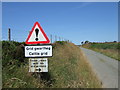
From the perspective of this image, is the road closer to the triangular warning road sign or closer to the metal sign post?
the metal sign post

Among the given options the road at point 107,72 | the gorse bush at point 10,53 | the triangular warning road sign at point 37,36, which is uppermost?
the triangular warning road sign at point 37,36

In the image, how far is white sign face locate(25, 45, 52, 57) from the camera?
545cm

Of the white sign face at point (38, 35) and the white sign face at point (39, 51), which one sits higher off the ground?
the white sign face at point (38, 35)

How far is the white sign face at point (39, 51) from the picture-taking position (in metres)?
5.45

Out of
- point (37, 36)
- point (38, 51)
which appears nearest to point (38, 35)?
point (37, 36)

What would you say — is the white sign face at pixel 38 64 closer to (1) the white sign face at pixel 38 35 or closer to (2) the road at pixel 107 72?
(1) the white sign face at pixel 38 35

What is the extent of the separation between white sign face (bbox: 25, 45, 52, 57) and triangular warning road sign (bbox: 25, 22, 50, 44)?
265 mm

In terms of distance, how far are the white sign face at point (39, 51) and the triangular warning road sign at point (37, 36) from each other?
265 millimetres

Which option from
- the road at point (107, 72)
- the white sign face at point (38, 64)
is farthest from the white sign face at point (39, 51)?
the road at point (107, 72)

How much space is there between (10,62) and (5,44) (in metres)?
1.05

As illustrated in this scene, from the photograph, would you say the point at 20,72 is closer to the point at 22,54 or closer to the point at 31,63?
the point at 31,63

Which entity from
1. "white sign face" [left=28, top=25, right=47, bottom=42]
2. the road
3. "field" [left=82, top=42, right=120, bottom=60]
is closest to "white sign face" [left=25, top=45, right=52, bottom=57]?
"white sign face" [left=28, top=25, right=47, bottom=42]

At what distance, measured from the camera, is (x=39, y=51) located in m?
5.48

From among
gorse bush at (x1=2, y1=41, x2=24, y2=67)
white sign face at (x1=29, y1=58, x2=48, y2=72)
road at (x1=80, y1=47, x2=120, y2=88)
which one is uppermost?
gorse bush at (x1=2, y1=41, x2=24, y2=67)
